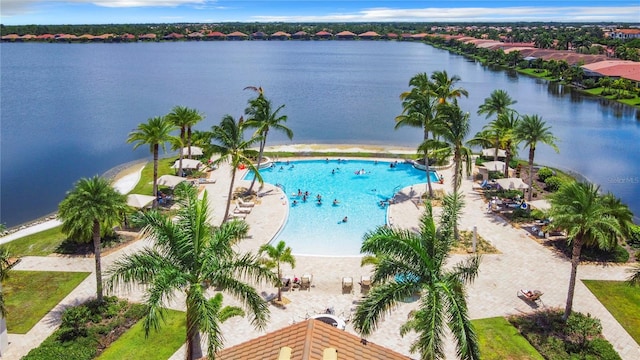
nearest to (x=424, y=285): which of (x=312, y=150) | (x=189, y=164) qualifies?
(x=189, y=164)

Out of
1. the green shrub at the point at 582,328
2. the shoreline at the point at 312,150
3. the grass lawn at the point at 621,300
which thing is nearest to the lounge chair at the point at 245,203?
the shoreline at the point at 312,150

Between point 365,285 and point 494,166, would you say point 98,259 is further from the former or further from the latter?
point 494,166

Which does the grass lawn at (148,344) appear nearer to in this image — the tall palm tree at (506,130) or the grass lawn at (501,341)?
the grass lawn at (501,341)

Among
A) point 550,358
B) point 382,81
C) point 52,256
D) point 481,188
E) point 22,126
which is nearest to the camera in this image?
point 550,358

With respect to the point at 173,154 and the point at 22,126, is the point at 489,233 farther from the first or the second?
the point at 22,126

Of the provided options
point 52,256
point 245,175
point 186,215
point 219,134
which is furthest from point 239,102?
point 186,215

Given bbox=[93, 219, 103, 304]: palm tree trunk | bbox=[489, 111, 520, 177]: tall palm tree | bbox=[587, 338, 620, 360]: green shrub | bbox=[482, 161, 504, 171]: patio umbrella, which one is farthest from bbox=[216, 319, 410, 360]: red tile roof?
bbox=[482, 161, 504, 171]: patio umbrella
